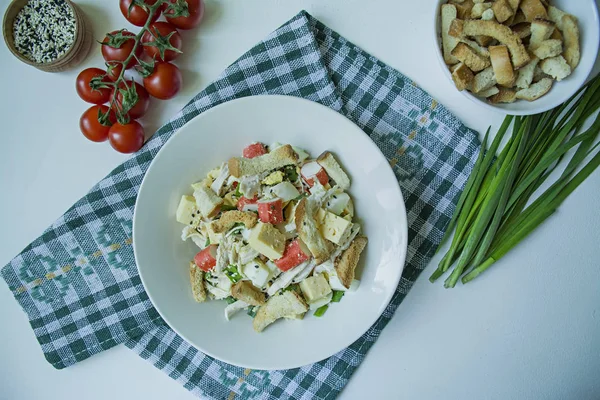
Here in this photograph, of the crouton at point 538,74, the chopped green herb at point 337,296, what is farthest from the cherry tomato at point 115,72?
the crouton at point 538,74

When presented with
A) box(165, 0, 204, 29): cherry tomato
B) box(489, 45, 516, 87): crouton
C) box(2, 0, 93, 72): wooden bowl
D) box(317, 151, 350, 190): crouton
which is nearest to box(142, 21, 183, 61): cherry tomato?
box(165, 0, 204, 29): cherry tomato

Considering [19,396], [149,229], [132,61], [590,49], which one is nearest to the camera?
[590,49]

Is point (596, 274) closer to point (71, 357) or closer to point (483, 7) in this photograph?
point (483, 7)

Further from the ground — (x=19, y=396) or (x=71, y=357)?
(x=71, y=357)

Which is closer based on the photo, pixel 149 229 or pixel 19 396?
pixel 149 229

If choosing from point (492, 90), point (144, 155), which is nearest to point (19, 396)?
point (144, 155)

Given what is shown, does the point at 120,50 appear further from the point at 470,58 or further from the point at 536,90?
the point at 536,90

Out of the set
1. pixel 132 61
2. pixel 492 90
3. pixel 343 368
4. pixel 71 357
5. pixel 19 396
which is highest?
pixel 492 90

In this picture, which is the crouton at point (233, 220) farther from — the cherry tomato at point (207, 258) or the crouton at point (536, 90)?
the crouton at point (536, 90)
